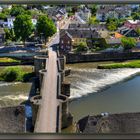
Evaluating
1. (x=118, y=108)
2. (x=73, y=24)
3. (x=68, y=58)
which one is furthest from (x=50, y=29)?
(x=118, y=108)

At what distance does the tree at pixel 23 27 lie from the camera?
8.20m

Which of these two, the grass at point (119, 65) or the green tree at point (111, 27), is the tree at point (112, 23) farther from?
the grass at point (119, 65)

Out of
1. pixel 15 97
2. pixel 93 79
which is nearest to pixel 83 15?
pixel 93 79

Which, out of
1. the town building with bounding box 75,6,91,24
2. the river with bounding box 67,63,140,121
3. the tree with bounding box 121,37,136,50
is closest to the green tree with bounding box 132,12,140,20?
the town building with bounding box 75,6,91,24

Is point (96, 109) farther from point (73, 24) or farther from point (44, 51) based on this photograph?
point (73, 24)

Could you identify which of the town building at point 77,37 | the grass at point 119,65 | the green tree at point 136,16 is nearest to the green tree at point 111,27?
the town building at point 77,37

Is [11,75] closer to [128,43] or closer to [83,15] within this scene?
[128,43]

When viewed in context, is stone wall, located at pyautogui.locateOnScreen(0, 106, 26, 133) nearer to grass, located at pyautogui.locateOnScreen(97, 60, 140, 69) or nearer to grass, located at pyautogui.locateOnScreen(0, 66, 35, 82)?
grass, located at pyautogui.locateOnScreen(0, 66, 35, 82)

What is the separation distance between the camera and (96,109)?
505cm

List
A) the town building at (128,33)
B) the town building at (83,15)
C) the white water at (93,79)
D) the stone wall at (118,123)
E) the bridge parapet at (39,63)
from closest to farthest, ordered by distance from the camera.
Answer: the stone wall at (118,123) → the white water at (93,79) → the bridge parapet at (39,63) → the town building at (128,33) → the town building at (83,15)

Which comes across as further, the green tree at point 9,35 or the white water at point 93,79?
the green tree at point 9,35

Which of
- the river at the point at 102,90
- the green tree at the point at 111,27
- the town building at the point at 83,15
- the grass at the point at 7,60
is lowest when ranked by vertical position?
the river at the point at 102,90

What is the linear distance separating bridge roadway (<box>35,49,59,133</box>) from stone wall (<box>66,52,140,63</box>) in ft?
6.02

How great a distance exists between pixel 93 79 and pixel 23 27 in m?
2.31
